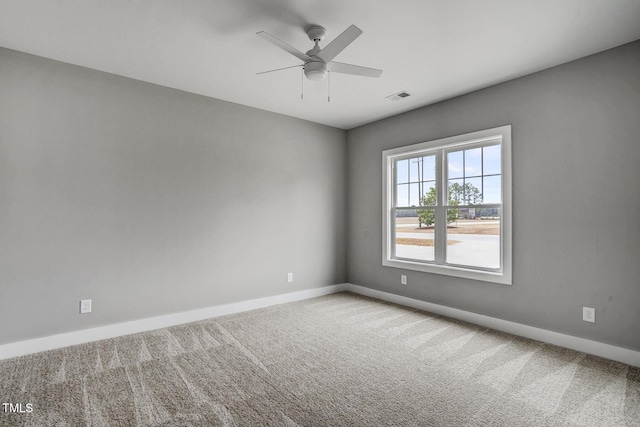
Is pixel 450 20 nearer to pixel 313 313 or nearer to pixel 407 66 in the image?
pixel 407 66

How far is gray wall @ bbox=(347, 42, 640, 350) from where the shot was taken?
2.70 metres

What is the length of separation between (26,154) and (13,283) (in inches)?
44.7

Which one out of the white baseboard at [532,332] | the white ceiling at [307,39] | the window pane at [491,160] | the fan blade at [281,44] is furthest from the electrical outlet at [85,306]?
the window pane at [491,160]

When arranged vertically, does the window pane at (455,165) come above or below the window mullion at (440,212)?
above

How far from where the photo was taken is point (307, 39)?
2.67m

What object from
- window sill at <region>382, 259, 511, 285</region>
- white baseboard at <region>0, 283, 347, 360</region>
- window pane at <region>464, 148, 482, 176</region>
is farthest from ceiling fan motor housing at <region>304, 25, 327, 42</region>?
white baseboard at <region>0, 283, 347, 360</region>

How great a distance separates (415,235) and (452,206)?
0.69m

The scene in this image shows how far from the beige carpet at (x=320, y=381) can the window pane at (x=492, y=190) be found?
4.75 feet

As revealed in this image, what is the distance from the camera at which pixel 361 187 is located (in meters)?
5.15

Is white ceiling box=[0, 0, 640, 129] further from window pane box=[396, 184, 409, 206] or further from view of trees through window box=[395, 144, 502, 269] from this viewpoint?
window pane box=[396, 184, 409, 206]

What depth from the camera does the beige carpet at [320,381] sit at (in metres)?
1.98

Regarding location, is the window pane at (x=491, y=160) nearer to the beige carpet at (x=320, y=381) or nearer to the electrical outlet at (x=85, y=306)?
the beige carpet at (x=320, y=381)

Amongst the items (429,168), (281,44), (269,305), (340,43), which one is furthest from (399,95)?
(269,305)

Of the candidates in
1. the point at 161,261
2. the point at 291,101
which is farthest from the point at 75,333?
the point at 291,101
